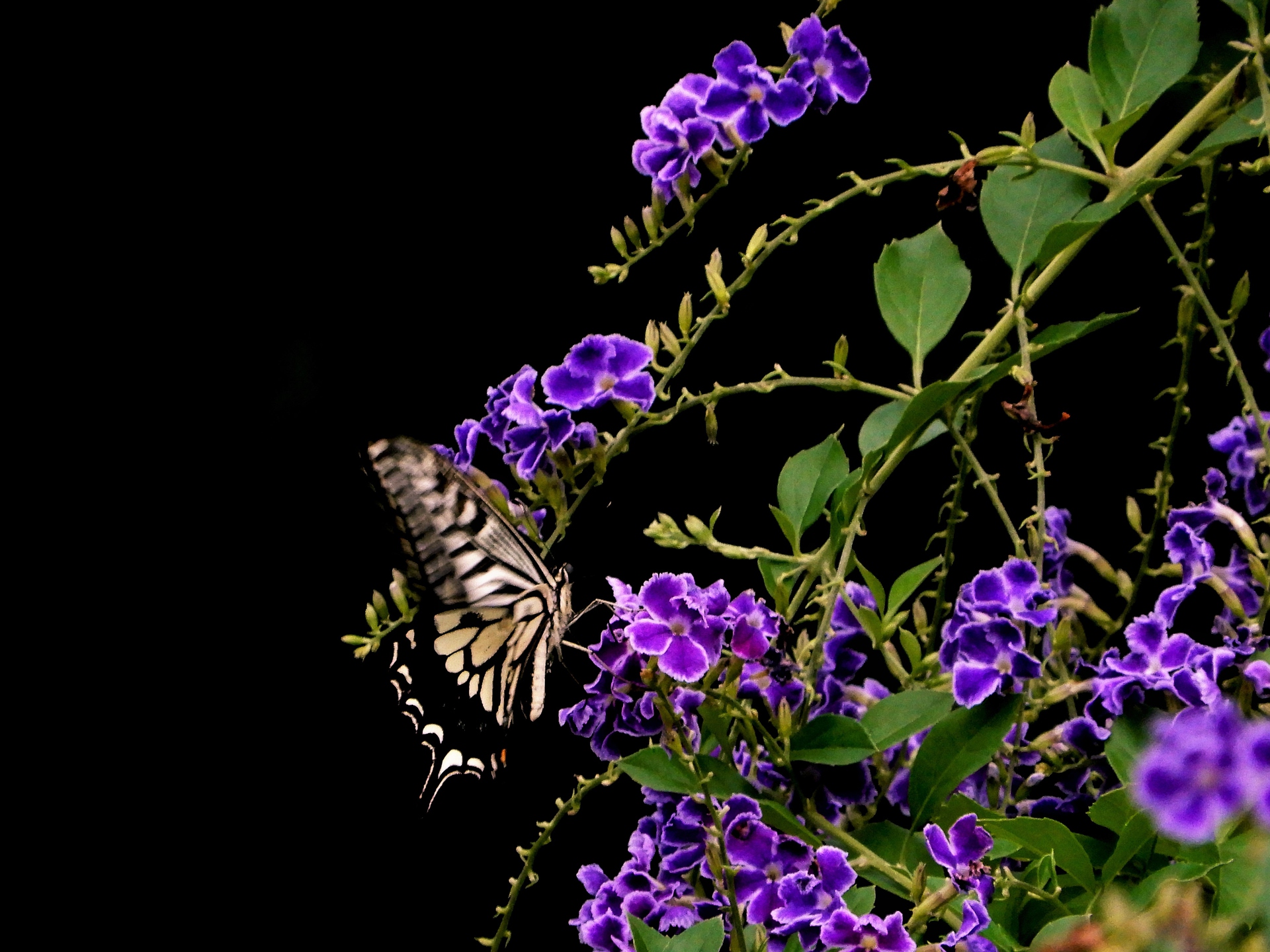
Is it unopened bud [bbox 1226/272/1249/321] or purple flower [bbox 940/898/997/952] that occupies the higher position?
unopened bud [bbox 1226/272/1249/321]

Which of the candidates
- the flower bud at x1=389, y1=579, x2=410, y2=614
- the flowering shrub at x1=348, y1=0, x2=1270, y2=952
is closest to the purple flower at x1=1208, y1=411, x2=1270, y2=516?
the flowering shrub at x1=348, y1=0, x2=1270, y2=952

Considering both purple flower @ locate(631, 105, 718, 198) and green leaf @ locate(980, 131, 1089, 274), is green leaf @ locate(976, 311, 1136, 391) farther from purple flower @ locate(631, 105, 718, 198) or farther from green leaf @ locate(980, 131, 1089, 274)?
purple flower @ locate(631, 105, 718, 198)

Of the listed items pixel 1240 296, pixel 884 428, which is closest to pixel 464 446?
pixel 884 428

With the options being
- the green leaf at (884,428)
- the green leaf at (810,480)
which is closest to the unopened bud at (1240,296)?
the green leaf at (884,428)

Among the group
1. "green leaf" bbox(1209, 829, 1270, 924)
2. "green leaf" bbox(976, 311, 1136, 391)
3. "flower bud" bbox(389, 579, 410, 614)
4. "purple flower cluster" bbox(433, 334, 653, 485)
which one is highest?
"purple flower cluster" bbox(433, 334, 653, 485)

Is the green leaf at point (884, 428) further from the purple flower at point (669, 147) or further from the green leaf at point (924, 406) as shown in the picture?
the purple flower at point (669, 147)

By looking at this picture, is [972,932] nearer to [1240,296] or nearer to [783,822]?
[783,822]
